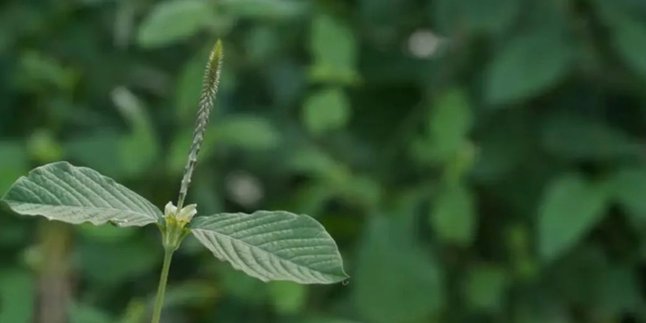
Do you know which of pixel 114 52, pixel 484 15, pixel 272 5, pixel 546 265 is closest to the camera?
pixel 272 5

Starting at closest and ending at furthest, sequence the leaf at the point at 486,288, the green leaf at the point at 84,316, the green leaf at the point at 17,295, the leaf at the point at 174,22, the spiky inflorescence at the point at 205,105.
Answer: the spiky inflorescence at the point at 205,105, the green leaf at the point at 17,295, the green leaf at the point at 84,316, the leaf at the point at 174,22, the leaf at the point at 486,288

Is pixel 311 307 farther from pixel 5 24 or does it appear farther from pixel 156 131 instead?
pixel 5 24

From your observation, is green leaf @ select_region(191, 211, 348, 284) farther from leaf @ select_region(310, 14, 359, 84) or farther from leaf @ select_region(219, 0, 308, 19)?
leaf @ select_region(310, 14, 359, 84)

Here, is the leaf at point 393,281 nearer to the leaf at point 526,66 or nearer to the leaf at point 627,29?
the leaf at point 526,66

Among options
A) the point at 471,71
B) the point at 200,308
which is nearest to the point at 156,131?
the point at 200,308

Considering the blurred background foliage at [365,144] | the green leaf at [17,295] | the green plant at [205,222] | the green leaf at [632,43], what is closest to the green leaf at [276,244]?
the green plant at [205,222]

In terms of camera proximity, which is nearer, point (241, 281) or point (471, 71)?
point (241, 281)

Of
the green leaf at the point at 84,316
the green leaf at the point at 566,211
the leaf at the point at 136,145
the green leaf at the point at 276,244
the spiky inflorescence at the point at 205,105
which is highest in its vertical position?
the leaf at the point at 136,145

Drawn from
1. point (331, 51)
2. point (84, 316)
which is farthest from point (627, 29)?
point (84, 316)
